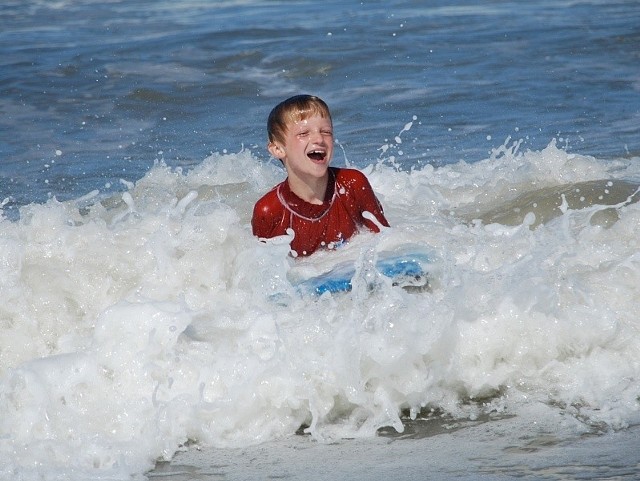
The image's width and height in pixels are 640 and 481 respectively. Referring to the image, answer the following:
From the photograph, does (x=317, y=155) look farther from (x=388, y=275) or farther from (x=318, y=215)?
(x=388, y=275)

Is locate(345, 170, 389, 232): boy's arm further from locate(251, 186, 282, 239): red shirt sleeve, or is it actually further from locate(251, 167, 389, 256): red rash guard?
locate(251, 186, 282, 239): red shirt sleeve

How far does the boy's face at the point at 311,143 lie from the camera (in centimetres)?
535

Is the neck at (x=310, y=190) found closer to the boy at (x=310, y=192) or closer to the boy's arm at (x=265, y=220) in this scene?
the boy at (x=310, y=192)

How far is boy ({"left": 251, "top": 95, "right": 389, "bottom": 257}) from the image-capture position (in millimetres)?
5363

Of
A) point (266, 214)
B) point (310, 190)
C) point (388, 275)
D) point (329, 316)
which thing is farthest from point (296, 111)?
point (329, 316)

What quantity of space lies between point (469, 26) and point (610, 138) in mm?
6027

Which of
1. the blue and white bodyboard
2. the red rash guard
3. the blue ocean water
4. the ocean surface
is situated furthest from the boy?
the blue ocean water

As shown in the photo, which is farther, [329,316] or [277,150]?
[277,150]

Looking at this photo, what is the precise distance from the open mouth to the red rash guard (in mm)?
207

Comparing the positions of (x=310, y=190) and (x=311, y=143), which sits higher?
(x=311, y=143)

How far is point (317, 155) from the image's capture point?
212 inches

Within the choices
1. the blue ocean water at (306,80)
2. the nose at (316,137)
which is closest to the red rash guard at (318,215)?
the nose at (316,137)

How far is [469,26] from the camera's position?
14.2 meters

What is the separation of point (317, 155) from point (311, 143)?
0.07m
